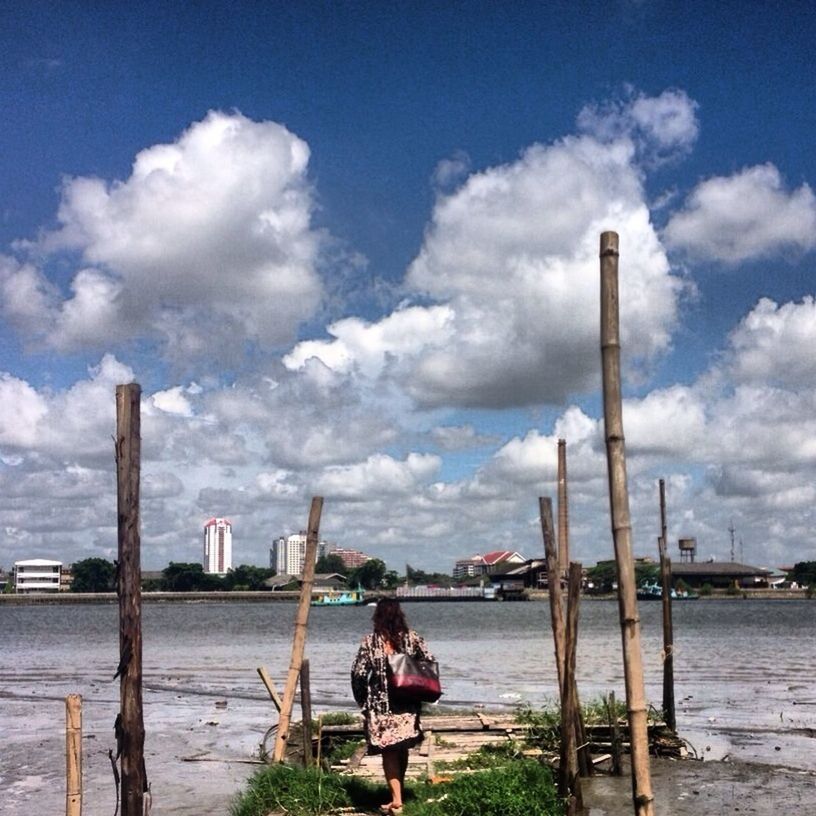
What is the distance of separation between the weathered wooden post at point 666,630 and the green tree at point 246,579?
471 feet

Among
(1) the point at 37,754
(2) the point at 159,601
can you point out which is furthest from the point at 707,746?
(2) the point at 159,601

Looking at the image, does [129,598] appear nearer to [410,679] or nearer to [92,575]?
[410,679]

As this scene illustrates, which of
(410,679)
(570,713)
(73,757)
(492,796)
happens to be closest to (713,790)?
(570,713)

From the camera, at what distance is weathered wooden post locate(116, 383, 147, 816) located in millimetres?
7219

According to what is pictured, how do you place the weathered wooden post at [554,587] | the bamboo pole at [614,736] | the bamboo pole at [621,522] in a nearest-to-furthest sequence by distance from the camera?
1. the bamboo pole at [621,522]
2. the weathered wooden post at [554,587]
3. the bamboo pole at [614,736]

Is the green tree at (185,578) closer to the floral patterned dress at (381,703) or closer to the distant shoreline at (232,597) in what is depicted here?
the distant shoreline at (232,597)

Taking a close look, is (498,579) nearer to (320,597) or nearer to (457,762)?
(320,597)

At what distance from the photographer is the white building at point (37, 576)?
592 ft

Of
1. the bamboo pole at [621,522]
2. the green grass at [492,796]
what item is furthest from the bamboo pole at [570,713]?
the bamboo pole at [621,522]

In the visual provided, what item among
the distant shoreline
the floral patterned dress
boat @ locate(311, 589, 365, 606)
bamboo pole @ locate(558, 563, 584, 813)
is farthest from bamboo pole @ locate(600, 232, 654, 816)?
boat @ locate(311, 589, 365, 606)

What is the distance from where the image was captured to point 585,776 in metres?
12.4

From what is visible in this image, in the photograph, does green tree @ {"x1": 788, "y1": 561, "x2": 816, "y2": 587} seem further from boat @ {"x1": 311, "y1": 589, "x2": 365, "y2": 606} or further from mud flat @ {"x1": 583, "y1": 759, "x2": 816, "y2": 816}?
mud flat @ {"x1": 583, "y1": 759, "x2": 816, "y2": 816}

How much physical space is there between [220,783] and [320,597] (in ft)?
446

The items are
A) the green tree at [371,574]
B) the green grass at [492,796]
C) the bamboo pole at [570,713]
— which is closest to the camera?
the green grass at [492,796]
